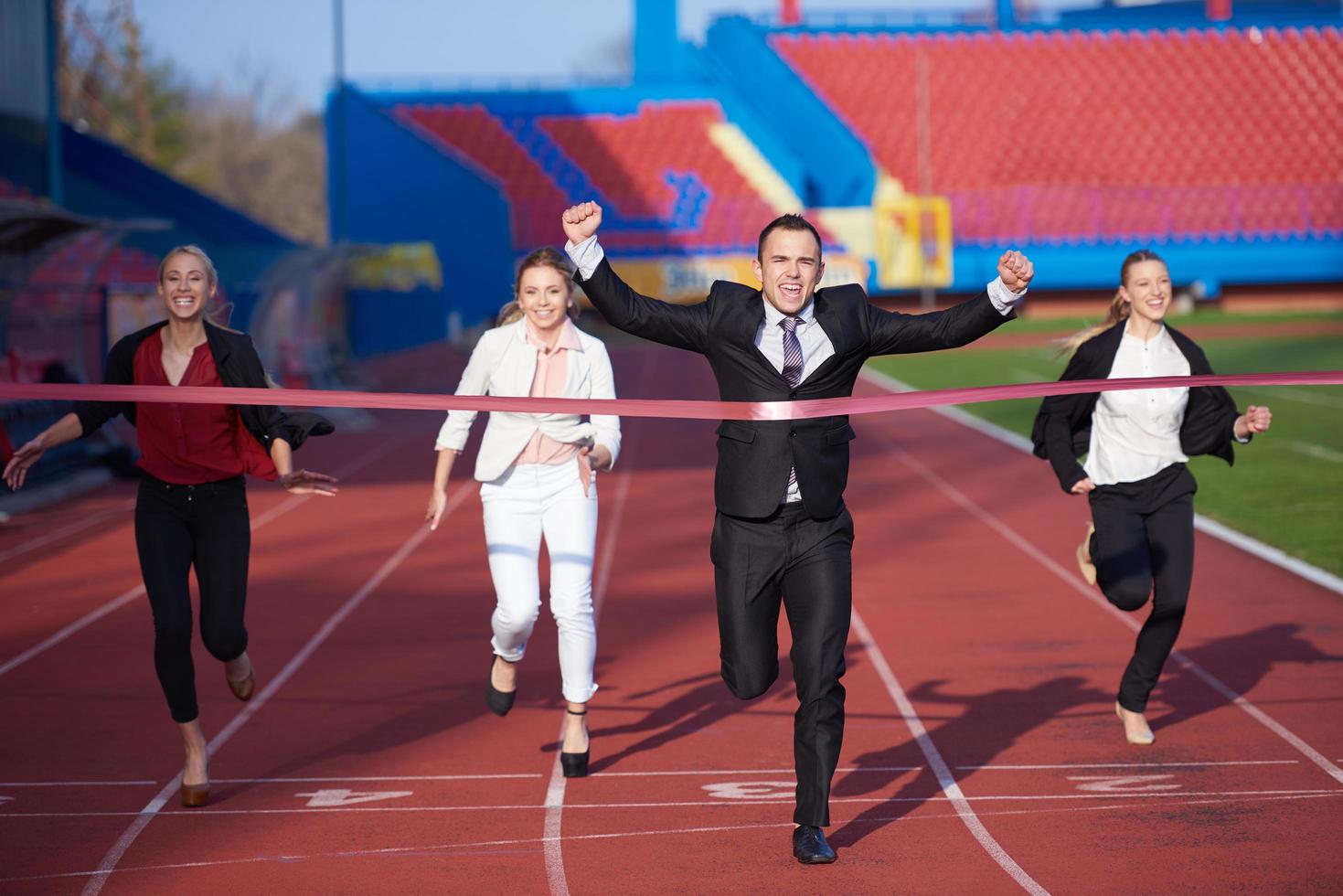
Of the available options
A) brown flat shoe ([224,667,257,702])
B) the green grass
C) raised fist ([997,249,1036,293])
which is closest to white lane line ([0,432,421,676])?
brown flat shoe ([224,667,257,702])

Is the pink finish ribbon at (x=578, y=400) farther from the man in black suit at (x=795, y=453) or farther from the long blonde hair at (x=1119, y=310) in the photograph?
the long blonde hair at (x=1119, y=310)

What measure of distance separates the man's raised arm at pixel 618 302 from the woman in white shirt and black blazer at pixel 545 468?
122 centimetres

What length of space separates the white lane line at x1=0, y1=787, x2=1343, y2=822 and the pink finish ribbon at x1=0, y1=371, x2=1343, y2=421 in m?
1.52

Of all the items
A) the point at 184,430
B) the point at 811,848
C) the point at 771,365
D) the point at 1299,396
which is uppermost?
the point at 771,365

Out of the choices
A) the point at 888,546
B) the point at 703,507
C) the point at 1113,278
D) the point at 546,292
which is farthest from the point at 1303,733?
the point at 1113,278

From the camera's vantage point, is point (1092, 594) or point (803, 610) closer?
point (803, 610)

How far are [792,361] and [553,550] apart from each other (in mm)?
1669

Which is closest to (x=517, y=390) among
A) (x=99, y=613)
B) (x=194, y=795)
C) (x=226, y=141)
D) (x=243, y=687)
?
(x=243, y=687)

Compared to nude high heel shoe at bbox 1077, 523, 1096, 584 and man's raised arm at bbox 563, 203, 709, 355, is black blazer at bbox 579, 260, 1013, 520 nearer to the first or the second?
man's raised arm at bbox 563, 203, 709, 355

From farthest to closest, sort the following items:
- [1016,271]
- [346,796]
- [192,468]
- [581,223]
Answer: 1. [346,796]
2. [192,468]
3. [581,223]
4. [1016,271]

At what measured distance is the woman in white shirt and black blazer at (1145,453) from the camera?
6.91m

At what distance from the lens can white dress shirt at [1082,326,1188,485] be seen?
6.92 metres

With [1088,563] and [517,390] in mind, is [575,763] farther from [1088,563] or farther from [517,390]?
[1088,563]

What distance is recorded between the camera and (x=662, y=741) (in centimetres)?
728
